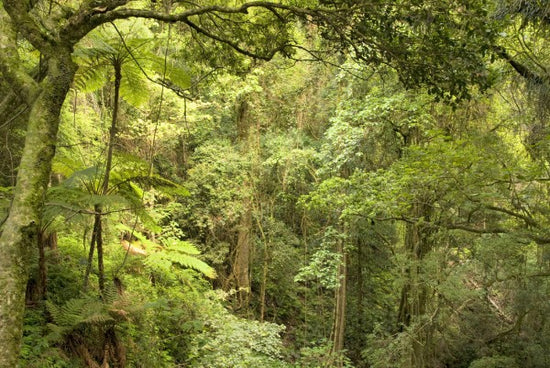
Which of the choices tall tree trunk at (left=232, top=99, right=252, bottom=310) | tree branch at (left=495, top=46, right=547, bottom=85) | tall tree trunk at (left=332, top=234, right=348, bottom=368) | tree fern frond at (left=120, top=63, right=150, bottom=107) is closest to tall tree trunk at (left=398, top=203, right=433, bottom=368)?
tall tree trunk at (left=332, top=234, right=348, bottom=368)

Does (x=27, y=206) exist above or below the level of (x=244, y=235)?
below

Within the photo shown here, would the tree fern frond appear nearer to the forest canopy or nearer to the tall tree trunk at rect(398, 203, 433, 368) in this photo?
the forest canopy

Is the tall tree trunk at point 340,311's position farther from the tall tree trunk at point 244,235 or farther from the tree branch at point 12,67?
the tree branch at point 12,67

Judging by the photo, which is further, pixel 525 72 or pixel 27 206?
pixel 525 72

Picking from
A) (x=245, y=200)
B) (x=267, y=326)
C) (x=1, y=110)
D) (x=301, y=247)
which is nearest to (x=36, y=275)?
(x=1, y=110)

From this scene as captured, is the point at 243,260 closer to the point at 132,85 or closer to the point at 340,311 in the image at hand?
the point at 340,311

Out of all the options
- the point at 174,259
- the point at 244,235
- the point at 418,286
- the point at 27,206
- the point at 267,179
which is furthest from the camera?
the point at 267,179

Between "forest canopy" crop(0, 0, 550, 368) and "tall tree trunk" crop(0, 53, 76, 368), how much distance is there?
0.01 m

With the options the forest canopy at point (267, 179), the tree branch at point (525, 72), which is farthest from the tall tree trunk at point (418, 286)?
the tree branch at point (525, 72)

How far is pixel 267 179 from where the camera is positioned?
13.4m

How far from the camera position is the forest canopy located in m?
3.61

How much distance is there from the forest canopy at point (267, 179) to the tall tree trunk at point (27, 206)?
0.01m

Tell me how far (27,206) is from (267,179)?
10.9 metres

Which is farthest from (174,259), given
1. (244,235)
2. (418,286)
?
(418,286)
